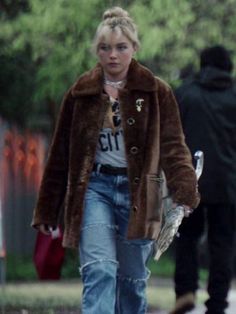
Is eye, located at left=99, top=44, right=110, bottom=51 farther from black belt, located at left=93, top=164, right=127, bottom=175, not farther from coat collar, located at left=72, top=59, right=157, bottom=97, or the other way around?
black belt, located at left=93, top=164, right=127, bottom=175

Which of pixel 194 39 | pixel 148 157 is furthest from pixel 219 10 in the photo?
pixel 148 157

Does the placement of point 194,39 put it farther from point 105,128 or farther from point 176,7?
point 105,128

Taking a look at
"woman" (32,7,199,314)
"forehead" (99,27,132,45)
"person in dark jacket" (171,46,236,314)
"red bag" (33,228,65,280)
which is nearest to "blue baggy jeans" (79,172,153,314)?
"woman" (32,7,199,314)

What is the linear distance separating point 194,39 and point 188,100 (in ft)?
16.5

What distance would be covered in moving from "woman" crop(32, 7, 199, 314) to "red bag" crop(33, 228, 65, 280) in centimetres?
262

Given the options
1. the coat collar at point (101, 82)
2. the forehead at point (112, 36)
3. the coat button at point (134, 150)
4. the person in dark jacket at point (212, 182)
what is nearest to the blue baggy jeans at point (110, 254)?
the coat button at point (134, 150)

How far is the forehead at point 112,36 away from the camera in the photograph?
7.10 metres

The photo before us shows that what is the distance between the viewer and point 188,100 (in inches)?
354

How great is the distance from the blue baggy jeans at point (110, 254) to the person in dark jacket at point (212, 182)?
1.65m

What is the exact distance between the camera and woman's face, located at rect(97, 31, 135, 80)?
7.11 metres

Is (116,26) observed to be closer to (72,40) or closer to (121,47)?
(121,47)

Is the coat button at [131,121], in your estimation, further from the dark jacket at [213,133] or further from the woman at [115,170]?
the dark jacket at [213,133]

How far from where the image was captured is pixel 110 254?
6.96m

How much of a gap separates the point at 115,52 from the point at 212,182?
2.09 meters
